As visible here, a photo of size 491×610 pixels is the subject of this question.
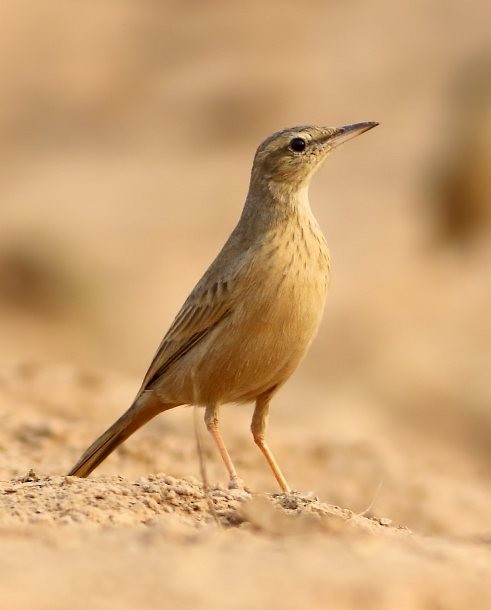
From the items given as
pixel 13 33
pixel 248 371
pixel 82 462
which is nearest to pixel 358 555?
pixel 248 371

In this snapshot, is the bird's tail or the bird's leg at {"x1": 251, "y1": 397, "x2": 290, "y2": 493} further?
the bird's leg at {"x1": 251, "y1": 397, "x2": 290, "y2": 493}

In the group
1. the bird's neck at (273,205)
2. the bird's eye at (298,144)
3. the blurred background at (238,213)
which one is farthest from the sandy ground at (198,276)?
the bird's eye at (298,144)

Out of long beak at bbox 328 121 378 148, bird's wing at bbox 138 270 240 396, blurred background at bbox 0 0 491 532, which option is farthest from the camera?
blurred background at bbox 0 0 491 532

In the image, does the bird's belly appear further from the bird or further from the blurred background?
the blurred background

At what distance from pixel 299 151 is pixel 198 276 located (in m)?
9.60

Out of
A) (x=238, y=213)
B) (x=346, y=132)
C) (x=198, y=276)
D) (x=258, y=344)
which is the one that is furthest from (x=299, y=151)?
(x=238, y=213)

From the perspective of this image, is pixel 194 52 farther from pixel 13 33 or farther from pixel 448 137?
pixel 448 137

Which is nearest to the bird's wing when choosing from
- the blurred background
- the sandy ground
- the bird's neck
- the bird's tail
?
the bird's tail

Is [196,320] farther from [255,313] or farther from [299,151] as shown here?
[299,151]

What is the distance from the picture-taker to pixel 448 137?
60.4 ft

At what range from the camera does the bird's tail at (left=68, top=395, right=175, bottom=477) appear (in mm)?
6863

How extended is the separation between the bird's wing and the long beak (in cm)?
114

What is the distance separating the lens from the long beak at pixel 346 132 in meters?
7.07

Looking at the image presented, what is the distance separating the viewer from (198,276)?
16625mm
